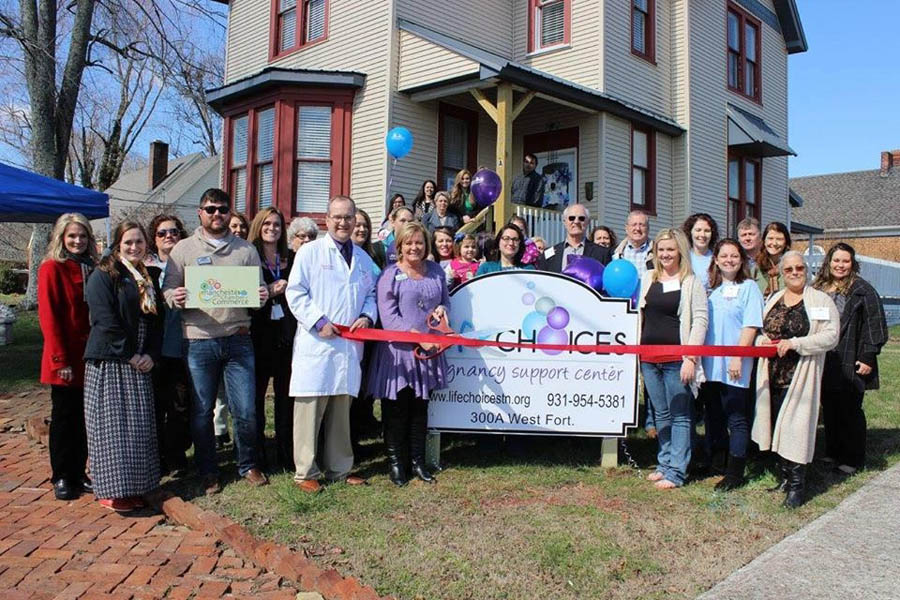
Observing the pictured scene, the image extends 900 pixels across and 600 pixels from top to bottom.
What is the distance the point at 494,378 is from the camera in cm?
543

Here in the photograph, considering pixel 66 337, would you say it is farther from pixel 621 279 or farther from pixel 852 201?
pixel 852 201

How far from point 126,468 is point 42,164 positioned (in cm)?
1388

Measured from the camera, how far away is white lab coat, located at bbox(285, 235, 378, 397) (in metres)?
4.81

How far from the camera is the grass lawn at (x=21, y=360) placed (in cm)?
899

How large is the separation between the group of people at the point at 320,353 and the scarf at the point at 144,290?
2cm

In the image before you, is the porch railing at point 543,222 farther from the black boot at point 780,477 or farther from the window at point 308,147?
the black boot at point 780,477

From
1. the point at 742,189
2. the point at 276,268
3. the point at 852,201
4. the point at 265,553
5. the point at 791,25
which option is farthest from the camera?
the point at 852,201

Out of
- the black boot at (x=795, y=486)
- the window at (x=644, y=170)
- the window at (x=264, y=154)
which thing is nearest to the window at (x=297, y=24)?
the window at (x=264, y=154)

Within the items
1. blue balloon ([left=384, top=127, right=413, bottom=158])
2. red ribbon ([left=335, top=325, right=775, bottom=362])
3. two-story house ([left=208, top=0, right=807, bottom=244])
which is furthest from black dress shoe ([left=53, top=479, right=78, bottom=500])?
two-story house ([left=208, top=0, right=807, bottom=244])

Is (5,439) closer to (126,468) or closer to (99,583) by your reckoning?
(126,468)

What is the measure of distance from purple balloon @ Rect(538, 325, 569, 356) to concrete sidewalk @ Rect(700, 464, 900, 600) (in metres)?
1.98

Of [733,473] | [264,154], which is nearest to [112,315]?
[733,473]

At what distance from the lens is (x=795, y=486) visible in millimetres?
4660

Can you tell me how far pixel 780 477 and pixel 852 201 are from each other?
132 ft
